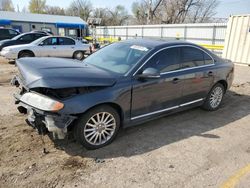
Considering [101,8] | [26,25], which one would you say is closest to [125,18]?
[101,8]

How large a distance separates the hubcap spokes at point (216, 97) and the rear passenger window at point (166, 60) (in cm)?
151

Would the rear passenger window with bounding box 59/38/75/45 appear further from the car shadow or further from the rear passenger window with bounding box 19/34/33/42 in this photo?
the car shadow

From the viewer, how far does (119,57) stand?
4.36m

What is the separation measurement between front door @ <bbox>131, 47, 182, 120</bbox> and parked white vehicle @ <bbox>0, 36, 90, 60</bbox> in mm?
9169

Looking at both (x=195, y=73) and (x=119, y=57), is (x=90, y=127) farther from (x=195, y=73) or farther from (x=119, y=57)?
(x=195, y=73)

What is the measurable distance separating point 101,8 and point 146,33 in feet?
137

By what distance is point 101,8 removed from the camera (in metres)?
62.8

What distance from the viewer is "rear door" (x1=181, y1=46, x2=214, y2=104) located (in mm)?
4707

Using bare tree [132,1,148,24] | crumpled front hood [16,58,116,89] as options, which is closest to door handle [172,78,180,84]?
crumpled front hood [16,58,116,89]

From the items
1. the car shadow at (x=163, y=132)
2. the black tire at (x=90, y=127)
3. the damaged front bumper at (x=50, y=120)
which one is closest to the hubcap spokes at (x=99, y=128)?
the black tire at (x=90, y=127)

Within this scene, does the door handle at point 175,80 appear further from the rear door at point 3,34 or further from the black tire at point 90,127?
the rear door at point 3,34

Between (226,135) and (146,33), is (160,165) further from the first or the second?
(146,33)

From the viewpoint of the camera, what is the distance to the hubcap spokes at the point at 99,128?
11.7 ft

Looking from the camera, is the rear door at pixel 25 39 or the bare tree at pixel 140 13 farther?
the bare tree at pixel 140 13
